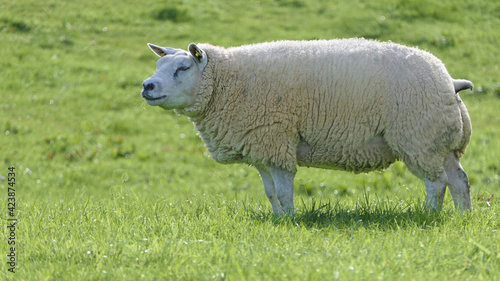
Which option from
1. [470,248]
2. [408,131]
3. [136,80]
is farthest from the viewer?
[136,80]

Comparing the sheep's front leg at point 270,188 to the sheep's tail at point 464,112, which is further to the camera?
the sheep's front leg at point 270,188

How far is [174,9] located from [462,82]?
12.9 meters

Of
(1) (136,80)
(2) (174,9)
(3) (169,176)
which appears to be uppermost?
A: (2) (174,9)

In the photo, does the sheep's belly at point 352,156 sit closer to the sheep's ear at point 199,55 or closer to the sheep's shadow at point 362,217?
the sheep's shadow at point 362,217

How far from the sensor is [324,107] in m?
5.76

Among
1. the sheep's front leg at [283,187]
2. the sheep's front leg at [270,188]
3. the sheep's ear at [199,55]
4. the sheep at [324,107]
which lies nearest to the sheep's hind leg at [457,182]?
the sheep at [324,107]

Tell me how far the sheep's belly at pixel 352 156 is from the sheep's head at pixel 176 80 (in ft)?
3.83

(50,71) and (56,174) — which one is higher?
(50,71)

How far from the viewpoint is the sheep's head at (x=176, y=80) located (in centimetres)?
579

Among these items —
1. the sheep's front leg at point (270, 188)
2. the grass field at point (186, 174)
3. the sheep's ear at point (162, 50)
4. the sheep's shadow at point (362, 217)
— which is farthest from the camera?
the sheep's ear at point (162, 50)

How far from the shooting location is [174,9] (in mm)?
17719

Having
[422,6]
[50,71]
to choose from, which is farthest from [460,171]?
[422,6]

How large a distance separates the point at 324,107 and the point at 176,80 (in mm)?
1394

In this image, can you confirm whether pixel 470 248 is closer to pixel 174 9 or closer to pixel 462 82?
pixel 462 82
